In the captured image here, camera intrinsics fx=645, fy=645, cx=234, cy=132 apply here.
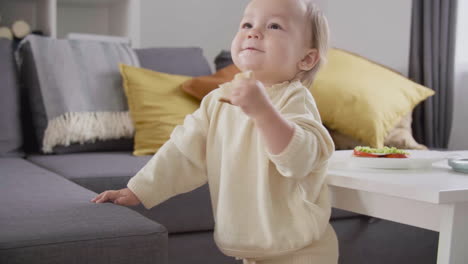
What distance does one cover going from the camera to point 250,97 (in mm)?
963

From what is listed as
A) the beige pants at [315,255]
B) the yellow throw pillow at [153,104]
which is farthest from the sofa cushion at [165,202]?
the beige pants at [315,255]

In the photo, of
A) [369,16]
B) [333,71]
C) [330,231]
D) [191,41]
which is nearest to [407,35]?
[369,16]

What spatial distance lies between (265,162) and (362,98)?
4.14 feet

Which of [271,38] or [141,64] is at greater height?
[271,38]

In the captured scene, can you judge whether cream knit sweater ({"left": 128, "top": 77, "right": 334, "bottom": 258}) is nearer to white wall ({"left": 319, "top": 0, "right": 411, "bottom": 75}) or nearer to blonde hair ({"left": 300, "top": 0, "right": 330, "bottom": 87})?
blonde hair ({"left": 300, "top": 0, "right": 330, "bottom": 87})

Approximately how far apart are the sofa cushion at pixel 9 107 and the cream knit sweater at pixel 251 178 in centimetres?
104

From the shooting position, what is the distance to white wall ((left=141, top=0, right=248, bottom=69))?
364 centimetres

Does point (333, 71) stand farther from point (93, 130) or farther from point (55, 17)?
point (55, 17)

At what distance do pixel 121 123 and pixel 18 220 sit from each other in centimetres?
120

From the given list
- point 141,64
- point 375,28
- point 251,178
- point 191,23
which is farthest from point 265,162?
point 191,23

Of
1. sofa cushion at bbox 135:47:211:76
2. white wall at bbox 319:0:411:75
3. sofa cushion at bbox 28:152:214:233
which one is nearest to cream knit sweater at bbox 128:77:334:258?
sofa cushion at bbox 28:152:214:233

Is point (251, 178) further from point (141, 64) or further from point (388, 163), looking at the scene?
point (141, 64)

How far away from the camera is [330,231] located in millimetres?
1196

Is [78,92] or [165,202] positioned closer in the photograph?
[165,202]
